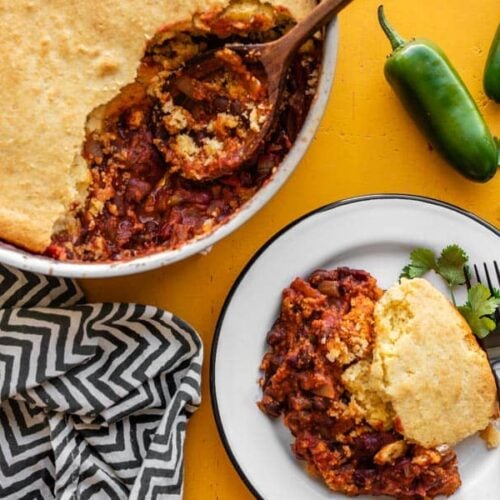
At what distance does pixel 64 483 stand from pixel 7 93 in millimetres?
1268

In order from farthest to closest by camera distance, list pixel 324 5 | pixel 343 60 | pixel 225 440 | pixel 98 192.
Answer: pixel 343 60
pixel 225 440
pixel 98 192
pixel 324 5

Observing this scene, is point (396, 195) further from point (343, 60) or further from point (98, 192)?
point (98, 192)

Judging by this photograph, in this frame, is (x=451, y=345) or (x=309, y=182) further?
(x=309, y=182)

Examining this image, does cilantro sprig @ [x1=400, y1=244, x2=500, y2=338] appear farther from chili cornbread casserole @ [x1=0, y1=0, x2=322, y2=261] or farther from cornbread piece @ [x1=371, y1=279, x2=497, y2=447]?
chili cornbread casserole @ [x1=0, y1=0, x2=322, y2=261]

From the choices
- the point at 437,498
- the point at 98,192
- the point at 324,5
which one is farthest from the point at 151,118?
the point at 437,498

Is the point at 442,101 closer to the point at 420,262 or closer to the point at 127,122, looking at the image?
the point at 420,262

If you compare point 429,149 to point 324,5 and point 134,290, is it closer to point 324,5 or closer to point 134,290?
point 324,5

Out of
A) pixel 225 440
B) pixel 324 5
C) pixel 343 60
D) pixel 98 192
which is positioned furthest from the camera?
pixel 343 60

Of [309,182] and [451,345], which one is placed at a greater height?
[309,182]

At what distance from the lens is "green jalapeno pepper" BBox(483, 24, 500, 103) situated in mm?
2979

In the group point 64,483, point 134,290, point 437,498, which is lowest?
point 437,498

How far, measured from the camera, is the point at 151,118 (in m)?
2.66

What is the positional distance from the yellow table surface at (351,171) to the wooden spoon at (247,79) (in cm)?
45

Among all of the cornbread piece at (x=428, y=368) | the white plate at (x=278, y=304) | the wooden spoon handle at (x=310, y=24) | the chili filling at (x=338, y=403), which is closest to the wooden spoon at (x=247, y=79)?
the wooden spoon handle at (x=310, y=24)
